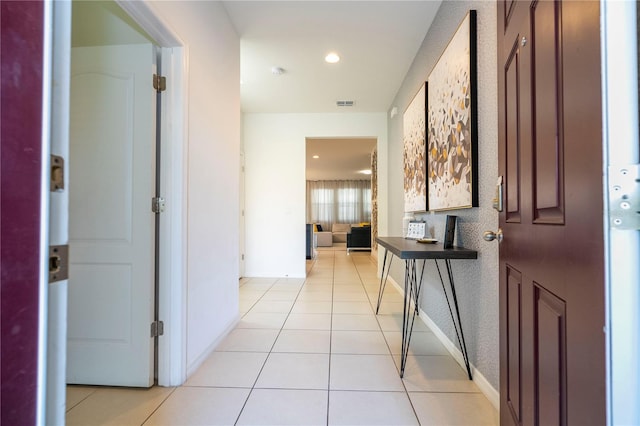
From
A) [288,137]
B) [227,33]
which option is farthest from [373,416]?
[288,137]

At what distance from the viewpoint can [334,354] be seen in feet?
6.75

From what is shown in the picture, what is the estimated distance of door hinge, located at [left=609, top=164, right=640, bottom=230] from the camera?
0.52 metres

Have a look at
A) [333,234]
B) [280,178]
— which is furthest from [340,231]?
[280,178]

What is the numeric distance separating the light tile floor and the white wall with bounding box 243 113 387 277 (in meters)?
2.03

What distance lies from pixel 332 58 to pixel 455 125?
172 cm

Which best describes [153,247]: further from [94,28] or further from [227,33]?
[227,33]

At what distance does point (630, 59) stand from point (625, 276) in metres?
0.39

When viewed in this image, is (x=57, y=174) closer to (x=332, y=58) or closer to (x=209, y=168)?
(x=209, y=168)

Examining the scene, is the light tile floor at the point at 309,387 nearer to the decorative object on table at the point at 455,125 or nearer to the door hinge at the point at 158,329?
the door hinge at the point at 158,329

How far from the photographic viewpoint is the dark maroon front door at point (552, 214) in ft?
1.98

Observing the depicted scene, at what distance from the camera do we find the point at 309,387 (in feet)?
5.45

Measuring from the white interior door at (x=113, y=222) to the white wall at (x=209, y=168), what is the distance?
0.22 m

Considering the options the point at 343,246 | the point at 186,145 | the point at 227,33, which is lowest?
the point at 343,246

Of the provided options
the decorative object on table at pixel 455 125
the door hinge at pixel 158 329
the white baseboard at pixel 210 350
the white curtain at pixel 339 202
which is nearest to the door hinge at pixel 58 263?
the door hinge at pixel 158 329
